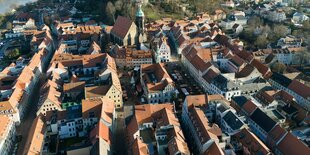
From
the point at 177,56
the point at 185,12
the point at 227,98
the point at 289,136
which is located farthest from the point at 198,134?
the point at 185,12

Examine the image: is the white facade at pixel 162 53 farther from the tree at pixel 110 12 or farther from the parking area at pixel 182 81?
the tree at pixel 110 12

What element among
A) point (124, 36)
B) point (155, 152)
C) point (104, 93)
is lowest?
point (155, 152)

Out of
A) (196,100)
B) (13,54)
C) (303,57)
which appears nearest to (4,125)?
(196,100)

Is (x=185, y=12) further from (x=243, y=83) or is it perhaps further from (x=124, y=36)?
(x=243, y=83)

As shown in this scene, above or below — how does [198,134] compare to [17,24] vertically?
below

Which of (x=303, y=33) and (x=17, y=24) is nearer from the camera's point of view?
(x=303, y=33)

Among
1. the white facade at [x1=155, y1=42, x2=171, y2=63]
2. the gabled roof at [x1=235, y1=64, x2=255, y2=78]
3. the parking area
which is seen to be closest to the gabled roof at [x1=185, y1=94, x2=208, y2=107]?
the parking area

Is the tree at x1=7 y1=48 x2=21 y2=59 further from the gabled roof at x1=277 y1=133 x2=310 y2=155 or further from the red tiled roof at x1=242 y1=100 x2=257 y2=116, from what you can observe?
the gabled roof at x1=277 y1=133 x2=310 y2=155
